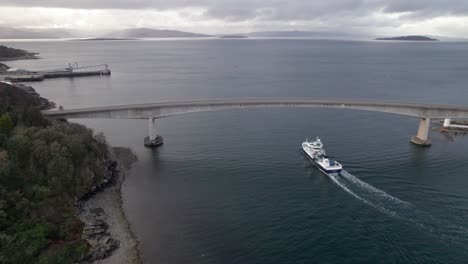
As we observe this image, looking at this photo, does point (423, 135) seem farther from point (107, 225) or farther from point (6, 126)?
point (6, 126)

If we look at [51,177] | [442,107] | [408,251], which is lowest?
[408,251]

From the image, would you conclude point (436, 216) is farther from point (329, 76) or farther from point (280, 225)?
point (329, 76)

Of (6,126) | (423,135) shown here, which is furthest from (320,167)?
(6,126)

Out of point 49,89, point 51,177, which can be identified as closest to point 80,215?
point 51,177

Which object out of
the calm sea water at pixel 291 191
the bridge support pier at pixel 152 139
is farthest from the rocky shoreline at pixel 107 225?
the bridge support pier at pixel 152 139

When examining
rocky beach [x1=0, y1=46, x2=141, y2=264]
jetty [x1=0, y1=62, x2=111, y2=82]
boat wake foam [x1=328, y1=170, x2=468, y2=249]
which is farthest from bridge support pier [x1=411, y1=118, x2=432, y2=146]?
jetty [x1=0, y1=62, x2=111, y2=82]
